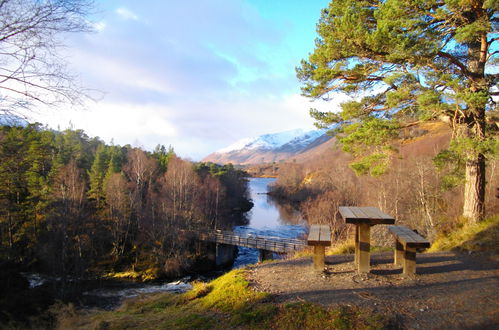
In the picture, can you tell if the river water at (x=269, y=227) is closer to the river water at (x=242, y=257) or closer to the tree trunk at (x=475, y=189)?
the river water at (x=242, y=257)

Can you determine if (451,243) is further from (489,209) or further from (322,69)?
(322,69)

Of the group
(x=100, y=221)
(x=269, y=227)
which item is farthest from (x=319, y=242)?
(x=269, y=227)

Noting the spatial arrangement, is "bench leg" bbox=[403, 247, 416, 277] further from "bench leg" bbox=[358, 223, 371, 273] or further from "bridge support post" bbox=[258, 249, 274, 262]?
"bridge support post" bbox=[258, 249, 274, 262]

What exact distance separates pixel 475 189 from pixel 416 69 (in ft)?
11.9

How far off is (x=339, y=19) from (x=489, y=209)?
743 cm

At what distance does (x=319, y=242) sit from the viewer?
550 centimetres

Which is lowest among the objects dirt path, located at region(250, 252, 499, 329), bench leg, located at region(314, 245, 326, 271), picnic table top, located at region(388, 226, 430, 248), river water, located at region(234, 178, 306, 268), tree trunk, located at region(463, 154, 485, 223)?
river water, located at region(234, 178, 306, 268)

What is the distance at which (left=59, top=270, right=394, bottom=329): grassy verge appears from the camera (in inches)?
152

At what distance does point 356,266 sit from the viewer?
5.89m

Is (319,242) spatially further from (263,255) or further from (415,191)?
(263,255)

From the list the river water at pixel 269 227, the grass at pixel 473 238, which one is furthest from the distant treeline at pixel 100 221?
the grass at pixel 473 238

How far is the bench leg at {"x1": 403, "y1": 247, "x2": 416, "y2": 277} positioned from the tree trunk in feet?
Answer: 13.3

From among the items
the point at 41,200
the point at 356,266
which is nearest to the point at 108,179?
the point at 41,200

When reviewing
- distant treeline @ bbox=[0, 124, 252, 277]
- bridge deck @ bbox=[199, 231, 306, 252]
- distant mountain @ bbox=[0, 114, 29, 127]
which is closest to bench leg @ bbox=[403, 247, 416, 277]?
distant mountain @ bbox=[0, 114, 29, 127]
